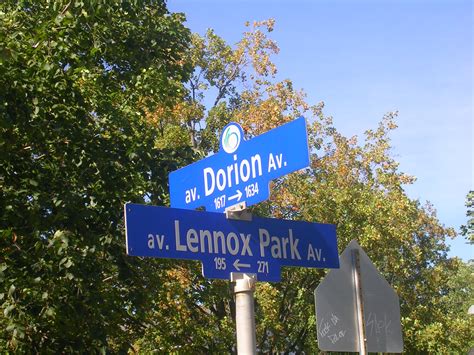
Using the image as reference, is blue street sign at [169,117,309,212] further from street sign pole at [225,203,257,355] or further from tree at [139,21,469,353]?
tree at [139,21,469,353]

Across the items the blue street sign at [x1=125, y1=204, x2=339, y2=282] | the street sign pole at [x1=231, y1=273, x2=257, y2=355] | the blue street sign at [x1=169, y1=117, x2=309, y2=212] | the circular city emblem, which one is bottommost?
the street sign pole at [x1=231, y1=273, x2=257, y2=355]

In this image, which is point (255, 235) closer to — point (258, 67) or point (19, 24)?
point (19, 24)

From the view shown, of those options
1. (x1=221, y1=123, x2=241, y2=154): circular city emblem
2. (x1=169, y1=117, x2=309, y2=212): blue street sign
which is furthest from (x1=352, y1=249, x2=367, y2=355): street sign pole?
(x1=221, y1=123, x2=241, y2=154): circular city emblem

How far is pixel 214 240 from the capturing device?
416 centimetres

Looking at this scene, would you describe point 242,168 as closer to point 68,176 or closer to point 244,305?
point 244,305

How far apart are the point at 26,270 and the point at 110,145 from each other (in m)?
2.16

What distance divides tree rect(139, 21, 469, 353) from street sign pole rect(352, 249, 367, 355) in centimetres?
1220

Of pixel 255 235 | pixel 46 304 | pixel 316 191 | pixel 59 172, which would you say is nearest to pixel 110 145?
pixel 59 172

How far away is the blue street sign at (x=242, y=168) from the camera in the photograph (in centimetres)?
407

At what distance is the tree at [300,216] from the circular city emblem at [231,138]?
12.4 m

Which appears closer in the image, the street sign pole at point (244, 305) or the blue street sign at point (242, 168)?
the street sign pole at point (244, 305)

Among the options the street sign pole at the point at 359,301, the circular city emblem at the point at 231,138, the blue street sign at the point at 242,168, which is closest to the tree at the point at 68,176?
the blue street sign at the point at 242,168

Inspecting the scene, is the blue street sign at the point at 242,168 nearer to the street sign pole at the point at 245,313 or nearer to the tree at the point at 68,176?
the street sign pole at the point at 245,313

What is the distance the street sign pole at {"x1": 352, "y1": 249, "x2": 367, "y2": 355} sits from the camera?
4.23m
